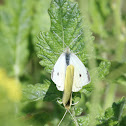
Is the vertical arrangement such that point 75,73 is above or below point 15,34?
below

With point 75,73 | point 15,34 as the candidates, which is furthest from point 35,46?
point 75,73

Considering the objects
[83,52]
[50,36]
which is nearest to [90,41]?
[83,52]

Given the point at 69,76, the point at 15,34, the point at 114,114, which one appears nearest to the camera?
the point at 69,76

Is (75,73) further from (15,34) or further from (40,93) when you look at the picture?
(15,34)

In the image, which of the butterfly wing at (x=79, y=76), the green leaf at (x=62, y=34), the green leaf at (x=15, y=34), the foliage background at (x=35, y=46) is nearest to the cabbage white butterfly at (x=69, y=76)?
the butterfly wing at (x=79, y=76)

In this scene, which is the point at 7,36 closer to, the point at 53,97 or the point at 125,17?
the point at 125,17

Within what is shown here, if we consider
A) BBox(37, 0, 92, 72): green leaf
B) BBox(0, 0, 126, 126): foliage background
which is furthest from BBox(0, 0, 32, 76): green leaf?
BBox(37, 0, 92, 72): green leaf
